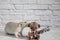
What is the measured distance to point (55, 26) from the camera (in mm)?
2238

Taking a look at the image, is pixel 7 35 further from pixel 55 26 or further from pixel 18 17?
pixel 55 26

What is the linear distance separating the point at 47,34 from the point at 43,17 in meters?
0.39

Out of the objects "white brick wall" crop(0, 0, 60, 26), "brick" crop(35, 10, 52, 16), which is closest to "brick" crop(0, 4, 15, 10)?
"white brick wall" crop(0, 0, 60, 26)

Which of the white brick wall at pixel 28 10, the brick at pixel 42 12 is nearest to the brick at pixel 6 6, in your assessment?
the white brick wall at pixel 28 10

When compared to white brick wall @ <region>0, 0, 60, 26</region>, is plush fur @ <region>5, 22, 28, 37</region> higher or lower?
lower

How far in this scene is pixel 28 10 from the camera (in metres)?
2.19

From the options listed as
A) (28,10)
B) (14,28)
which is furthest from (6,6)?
(14,28)

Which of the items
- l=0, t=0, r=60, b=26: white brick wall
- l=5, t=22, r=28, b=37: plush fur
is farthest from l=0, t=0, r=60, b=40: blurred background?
l=5, t=22, r=28, b=37: plush fur

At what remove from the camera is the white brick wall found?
2172mm

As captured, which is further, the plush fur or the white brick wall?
the white brick wall

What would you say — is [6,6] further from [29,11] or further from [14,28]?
[14,28]

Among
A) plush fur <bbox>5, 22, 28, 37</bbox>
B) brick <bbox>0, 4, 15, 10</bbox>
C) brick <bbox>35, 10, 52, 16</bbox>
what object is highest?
brick <bbox>0, 4, 15, 10</bbox>

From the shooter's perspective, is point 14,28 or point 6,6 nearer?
point 14,28

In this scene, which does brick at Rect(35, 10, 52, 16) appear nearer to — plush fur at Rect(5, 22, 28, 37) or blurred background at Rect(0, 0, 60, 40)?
blurred background at Rect(0, 0, 60, 40)
